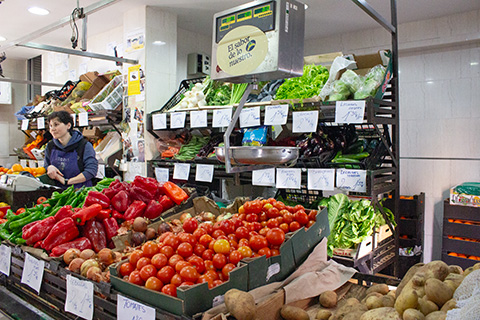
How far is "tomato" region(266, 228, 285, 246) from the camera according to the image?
1735 millimetres

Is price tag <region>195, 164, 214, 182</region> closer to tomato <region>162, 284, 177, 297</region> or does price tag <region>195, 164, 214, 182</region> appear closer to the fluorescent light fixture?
tomato <region>162, 284, 177, 297</region>

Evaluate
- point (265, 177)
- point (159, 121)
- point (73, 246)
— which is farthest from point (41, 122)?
point (73, 246)

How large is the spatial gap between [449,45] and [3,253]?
5.13m

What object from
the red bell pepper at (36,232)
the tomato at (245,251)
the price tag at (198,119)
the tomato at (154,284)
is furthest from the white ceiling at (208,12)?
the tomato at (154,284)

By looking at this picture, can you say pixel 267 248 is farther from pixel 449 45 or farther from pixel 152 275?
pixel 449 45

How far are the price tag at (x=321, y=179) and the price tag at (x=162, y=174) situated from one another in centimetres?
187

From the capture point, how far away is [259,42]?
1435mm

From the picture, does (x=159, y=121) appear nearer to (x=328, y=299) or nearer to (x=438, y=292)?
(x=328, y=299)

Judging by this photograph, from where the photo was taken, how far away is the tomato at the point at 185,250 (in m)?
1.63

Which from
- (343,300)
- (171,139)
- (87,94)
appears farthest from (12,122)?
(343,300)

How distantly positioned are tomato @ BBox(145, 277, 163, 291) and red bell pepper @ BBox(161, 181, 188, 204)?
3.95 feet

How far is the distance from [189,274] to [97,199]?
1187mm

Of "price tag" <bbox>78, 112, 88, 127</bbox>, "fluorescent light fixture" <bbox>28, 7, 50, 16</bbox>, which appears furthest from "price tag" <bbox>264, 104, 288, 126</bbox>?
"fluorescent light fixture" <bbox>28, 7, 50, 16</bbox>

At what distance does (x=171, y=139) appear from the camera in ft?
15.4
